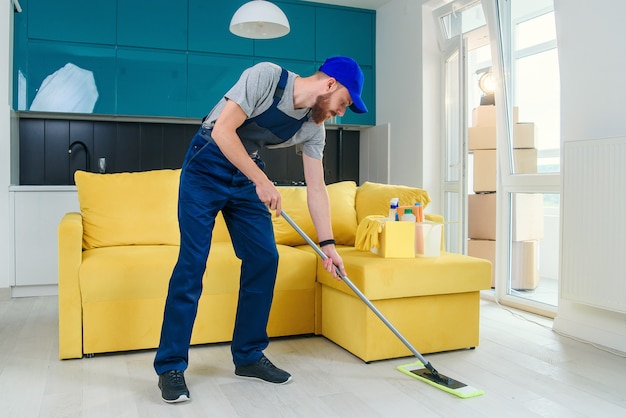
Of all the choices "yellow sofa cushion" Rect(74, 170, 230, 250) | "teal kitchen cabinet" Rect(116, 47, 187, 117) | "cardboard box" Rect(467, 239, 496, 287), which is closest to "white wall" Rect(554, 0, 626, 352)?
"cardboard box" Rect(467, 239, 496, 287)

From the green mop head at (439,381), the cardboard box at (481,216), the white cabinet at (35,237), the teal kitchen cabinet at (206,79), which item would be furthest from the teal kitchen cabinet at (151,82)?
the green mop head at (439,381)

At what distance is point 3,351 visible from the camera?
9.00ft

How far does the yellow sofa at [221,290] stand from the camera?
260 centimetres

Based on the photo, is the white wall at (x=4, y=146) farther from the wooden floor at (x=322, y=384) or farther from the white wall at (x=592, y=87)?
the white wall at (x=592, y=87)

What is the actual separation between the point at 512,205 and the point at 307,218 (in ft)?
4.73

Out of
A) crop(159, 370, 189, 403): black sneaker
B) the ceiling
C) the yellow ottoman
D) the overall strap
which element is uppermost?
the ceiling

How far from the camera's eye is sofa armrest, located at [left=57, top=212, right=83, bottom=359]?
102 inches

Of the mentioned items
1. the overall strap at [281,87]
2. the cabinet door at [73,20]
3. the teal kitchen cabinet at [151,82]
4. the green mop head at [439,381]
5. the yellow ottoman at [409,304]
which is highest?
the cabinet door at [73,20]

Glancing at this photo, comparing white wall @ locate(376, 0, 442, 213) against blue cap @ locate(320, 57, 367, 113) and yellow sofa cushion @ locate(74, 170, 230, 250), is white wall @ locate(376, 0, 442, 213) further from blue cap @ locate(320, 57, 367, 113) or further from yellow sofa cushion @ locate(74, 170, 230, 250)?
blue cap @ locate(320, 57, 367, 113)

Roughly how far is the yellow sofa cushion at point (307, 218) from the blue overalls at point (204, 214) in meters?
1.03

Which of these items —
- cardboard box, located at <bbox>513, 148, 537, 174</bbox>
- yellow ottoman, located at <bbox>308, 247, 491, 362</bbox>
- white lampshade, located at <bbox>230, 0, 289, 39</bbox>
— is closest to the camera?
yellow ottoman, located at <bbox>308, 247, 491, 362</bbox>

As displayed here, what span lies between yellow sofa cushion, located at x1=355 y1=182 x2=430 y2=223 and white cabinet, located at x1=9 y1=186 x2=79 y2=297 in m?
2.13

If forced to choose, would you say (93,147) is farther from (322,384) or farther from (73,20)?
(322,384)

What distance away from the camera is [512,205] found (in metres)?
3.98
